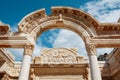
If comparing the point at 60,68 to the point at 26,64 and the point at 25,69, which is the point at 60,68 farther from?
the point at 25,69

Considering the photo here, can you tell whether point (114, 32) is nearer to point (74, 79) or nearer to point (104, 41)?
point (104, 41)

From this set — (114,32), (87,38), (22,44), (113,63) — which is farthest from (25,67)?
(113,63)

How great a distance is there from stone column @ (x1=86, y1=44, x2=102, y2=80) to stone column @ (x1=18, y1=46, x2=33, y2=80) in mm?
3097

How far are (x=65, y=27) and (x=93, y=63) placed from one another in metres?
2.73

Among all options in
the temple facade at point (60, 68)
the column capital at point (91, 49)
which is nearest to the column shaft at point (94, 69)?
the column capital at point (91, 49)

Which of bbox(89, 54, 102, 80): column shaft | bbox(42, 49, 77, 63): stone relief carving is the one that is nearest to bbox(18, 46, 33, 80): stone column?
bbox(89, 54, 102, 80): column shaft

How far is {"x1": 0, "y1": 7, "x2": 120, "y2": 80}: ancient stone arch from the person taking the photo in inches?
350

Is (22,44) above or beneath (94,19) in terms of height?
beneath

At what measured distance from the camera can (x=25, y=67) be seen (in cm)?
Result: 808

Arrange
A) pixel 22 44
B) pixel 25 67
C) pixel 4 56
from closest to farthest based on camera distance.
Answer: pixel 25 67 < pixel 22 44 < pixel 4 56

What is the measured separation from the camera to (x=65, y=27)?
9641 millimetres

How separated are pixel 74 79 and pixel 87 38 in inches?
214

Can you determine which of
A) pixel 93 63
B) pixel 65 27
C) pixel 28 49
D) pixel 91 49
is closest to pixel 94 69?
pixel 93 63

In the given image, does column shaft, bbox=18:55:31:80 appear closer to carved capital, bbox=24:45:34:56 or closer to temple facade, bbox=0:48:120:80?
carved capital, bbox=24:45:34:56
